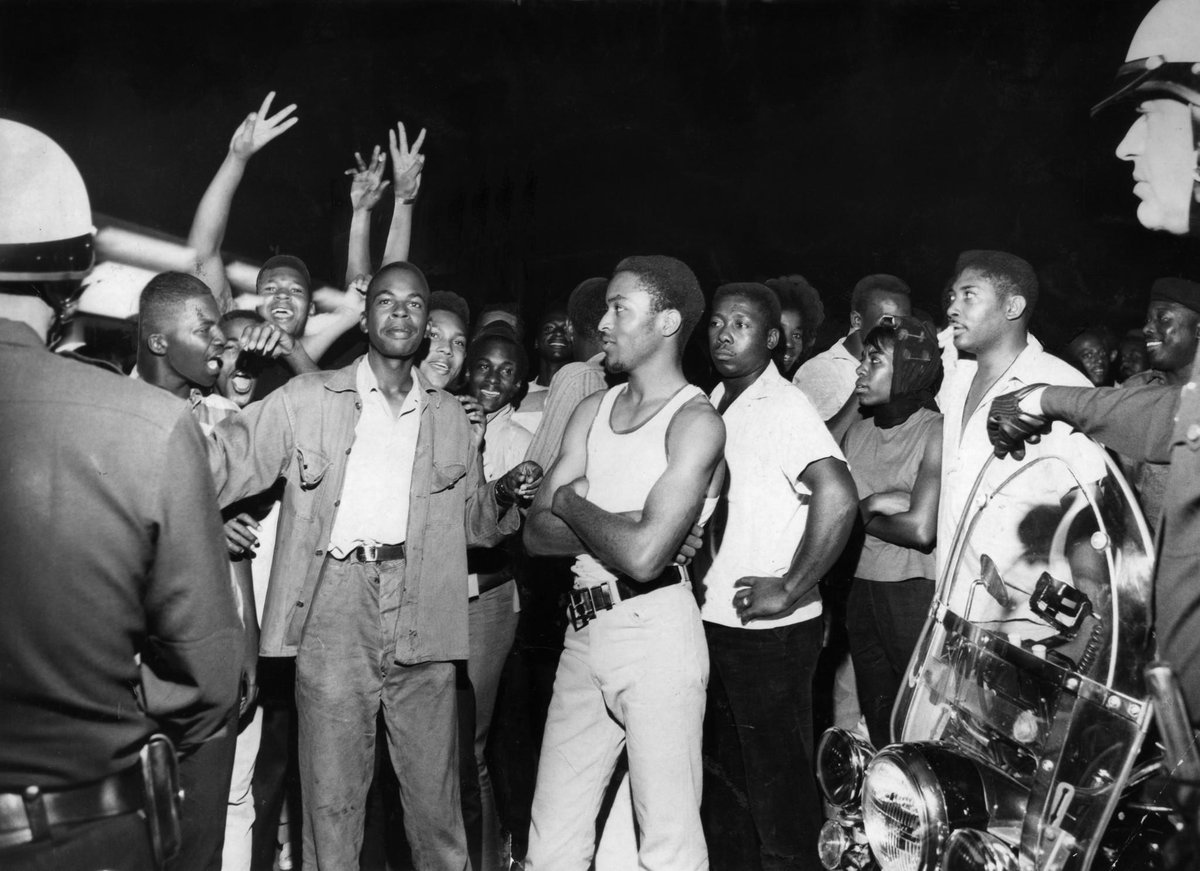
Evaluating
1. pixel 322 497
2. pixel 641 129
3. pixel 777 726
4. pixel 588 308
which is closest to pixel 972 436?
pixel 777 726

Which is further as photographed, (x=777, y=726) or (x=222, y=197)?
(x=222, y=197)

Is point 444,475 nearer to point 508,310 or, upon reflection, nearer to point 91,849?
point 91,849

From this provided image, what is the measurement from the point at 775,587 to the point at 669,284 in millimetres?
1211

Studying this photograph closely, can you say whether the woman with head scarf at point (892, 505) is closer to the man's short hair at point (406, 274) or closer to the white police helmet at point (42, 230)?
the man's short hair at point (406, 274)

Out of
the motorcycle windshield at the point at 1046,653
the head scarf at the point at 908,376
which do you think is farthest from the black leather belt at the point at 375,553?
the head scarf at the point at 908,376

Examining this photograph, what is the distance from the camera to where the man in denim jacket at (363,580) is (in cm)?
343

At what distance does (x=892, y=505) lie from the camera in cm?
435

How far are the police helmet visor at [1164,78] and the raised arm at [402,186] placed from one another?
3851 millimetres

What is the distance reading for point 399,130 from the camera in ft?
20.4

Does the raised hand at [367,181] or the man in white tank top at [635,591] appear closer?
the man in white tank top at [635,591]

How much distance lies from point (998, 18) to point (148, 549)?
599 centimetres

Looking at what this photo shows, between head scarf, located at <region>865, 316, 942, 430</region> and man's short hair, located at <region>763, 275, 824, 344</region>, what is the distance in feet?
5.93

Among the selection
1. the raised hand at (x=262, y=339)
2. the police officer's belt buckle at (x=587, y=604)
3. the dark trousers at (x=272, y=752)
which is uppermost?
the raised hand at (x=262, y=339)

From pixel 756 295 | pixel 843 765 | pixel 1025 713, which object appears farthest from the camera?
pixel 756 295
